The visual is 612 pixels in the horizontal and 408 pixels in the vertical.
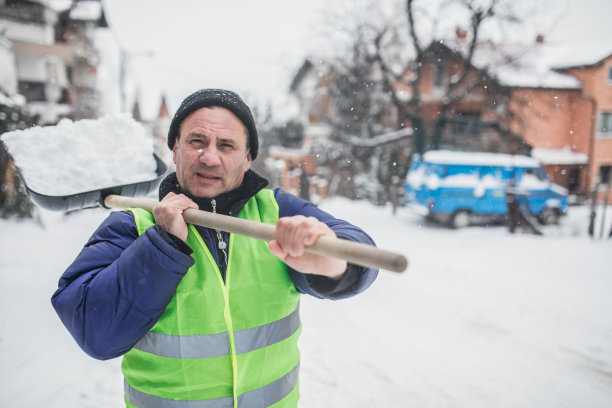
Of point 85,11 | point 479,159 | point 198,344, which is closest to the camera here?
point 198,344

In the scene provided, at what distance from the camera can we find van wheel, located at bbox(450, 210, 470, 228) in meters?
9.74

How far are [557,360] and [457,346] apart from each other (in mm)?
833

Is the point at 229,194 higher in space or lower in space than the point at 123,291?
higher

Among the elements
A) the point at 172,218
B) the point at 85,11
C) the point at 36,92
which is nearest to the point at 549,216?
the point at 172,218

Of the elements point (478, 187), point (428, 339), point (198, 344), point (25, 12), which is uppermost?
point (25, 12)

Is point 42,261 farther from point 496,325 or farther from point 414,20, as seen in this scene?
point 414,20

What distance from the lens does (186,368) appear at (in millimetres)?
1207

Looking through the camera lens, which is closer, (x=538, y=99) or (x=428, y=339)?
(x=428, y=339)

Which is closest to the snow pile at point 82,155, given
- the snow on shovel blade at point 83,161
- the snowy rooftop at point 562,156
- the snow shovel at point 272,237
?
the snow on shovel blade at point 83,161

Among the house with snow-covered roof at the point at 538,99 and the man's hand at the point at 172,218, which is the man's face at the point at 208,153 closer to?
the man's hand at the point at 172,218

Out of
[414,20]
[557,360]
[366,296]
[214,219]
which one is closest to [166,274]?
[214,219]

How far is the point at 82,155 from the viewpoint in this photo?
235 cm

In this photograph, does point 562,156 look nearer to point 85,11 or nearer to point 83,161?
point 83,161

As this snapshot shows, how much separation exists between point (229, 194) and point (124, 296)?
1.59 feet
